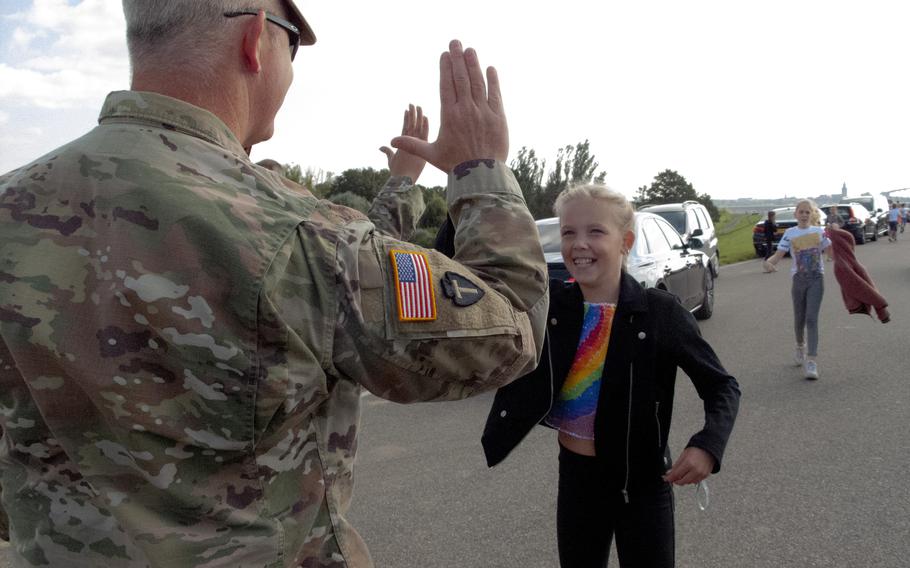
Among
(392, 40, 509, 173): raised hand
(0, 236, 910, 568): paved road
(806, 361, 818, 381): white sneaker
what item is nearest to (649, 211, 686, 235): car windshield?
(0, 236, 910, 568): paved road

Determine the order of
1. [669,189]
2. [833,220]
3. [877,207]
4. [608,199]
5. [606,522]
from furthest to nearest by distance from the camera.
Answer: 1. [669,189]
2. [877,207]
3. [833,220]
4. [608,199]
5. [606,522]

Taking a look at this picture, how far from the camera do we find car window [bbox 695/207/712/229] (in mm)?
14755

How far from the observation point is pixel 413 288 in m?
1.09

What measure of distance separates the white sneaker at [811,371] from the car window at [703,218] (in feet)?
26.1

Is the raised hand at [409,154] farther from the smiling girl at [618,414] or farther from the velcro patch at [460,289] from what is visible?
the smiling girl at [618,414]

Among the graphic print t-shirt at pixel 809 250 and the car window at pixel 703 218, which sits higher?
the car window at pixel 703 218

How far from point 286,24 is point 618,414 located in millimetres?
1739

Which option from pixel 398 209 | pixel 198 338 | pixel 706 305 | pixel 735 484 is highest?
pixel 398 209

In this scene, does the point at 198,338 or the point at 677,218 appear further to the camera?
the point at 677,218

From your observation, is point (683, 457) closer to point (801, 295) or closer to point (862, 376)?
point (862, 376)

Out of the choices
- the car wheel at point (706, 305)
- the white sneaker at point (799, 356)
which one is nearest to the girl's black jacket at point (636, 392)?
the white sneaker at point (799, 356)

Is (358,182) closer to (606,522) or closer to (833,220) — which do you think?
(833,220)

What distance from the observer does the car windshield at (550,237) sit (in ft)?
26.4

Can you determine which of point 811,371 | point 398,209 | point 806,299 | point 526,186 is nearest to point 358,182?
point 526,186
